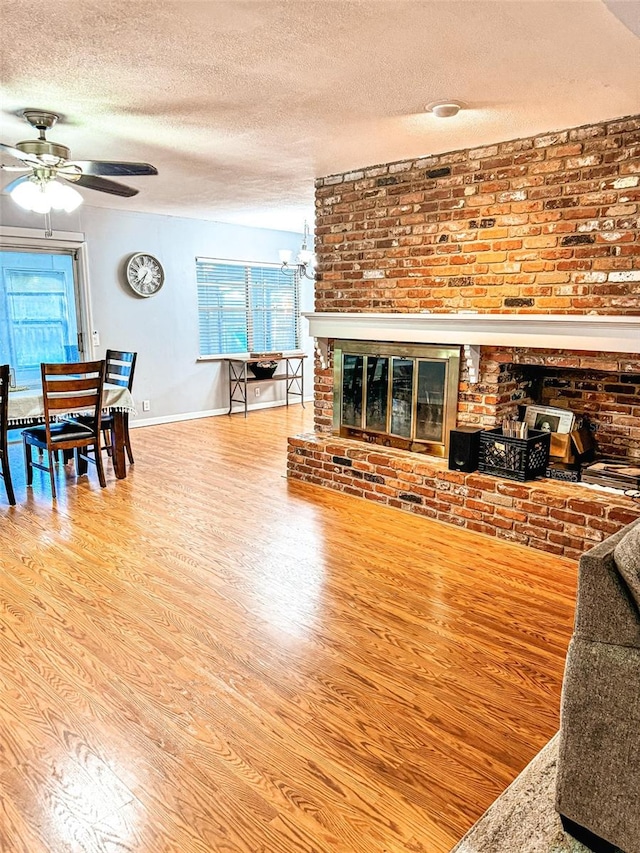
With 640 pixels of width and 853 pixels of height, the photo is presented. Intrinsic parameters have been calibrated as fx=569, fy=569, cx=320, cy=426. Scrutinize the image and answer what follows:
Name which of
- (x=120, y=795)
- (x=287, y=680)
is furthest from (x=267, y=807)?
(x=287, y=680)

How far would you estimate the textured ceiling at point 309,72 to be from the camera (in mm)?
1966

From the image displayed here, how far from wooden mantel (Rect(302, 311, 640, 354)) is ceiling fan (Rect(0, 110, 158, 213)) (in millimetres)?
1676

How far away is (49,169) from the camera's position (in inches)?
127

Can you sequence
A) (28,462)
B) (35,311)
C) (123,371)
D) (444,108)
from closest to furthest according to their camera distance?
(444,108) → (28,462) → (123,371) → (35,311)

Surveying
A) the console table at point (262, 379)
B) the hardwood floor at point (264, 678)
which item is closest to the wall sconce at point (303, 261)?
the console table at point (262, 379)

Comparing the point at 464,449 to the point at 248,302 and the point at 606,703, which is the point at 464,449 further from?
the point at 248,302

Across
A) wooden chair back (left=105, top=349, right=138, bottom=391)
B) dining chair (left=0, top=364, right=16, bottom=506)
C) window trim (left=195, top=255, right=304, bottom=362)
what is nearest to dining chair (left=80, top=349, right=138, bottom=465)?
wooden chair back (left=105, top=349, right=138, bottom=391)

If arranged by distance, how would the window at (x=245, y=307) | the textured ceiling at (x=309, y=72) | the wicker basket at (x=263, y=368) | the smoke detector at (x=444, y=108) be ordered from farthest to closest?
the wicker basket at (x=263, y=368)
the window at (x=245, y=307)
the smoke detector at (x=444, y=108)
the textured ceiling at (x=309, y=72)

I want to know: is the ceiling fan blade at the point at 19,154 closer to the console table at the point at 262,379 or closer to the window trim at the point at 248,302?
the window trim at the point at 248,302

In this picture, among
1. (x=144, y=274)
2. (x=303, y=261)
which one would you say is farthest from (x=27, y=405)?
(x=303, y=261)

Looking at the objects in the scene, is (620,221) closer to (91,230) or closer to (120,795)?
(120,795)

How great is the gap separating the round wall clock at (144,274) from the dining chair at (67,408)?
242 cm

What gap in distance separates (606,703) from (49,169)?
3.58 meters

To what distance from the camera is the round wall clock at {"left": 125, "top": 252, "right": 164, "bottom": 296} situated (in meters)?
6.18
